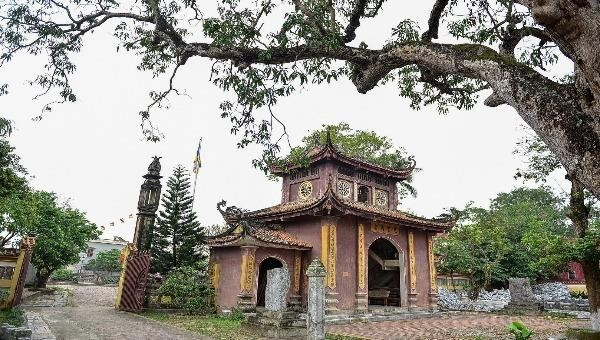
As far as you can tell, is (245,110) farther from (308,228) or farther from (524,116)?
(308,228)

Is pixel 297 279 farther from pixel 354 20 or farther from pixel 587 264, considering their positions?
pixel 354 20

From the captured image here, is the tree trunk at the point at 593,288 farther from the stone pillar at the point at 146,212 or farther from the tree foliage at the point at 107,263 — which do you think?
the tree foliage at the point at 107,263

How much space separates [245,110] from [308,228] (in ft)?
29.8

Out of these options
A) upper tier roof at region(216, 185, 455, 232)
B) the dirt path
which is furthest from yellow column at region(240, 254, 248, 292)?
the dirt path

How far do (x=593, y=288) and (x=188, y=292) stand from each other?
13.4 meters

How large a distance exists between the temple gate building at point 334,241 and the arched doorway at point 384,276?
2.1 inches

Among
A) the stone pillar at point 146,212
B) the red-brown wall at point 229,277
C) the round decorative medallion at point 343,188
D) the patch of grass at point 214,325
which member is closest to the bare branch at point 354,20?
the patch of grass at point 214,325

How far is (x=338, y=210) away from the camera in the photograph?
602 inches

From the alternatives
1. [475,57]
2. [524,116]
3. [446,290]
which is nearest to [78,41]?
[475,57]

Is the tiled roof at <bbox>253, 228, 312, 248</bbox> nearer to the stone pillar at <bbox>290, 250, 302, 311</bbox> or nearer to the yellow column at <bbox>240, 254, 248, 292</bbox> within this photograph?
the stone pillar at <bbox>290, 250, 302, 311</bbox>

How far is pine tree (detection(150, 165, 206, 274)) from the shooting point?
22.0 metres

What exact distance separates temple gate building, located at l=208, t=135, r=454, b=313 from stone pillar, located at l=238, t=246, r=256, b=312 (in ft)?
0.12

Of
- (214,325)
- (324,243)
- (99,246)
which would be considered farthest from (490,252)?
(99,246)

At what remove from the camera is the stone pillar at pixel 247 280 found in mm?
14602
